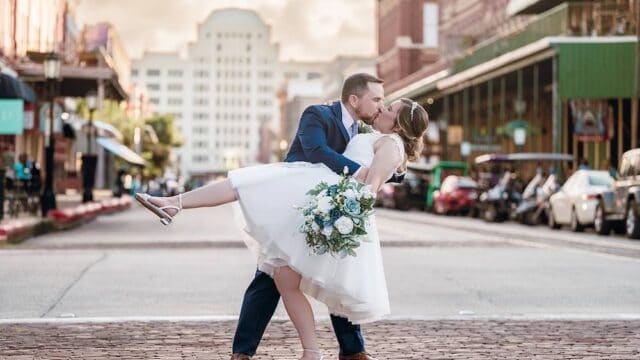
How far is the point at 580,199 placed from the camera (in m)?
31.6

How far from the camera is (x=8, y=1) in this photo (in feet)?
160

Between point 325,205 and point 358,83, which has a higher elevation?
point 358,83

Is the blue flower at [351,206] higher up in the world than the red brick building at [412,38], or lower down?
lower down

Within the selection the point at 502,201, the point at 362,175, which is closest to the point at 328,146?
the point at 362,175

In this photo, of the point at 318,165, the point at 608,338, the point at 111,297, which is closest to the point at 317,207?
the point at 318,165

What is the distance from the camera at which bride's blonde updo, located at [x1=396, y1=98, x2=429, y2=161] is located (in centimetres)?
721

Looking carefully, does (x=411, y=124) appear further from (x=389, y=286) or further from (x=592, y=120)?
(x=592, y=120)

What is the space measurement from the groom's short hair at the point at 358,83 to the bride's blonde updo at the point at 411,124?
21cm

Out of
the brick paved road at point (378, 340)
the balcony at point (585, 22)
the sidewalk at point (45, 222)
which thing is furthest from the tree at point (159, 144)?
the brick paved road at point (378, 340)

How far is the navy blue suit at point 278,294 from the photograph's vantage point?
7195 millimetres

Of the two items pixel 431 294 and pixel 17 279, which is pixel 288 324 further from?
pixel 17 279

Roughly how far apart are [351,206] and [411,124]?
64 cm

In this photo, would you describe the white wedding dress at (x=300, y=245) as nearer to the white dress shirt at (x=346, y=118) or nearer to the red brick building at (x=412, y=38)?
the white dress shirt at (x=346, y=118)

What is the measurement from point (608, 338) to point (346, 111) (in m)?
3.03
